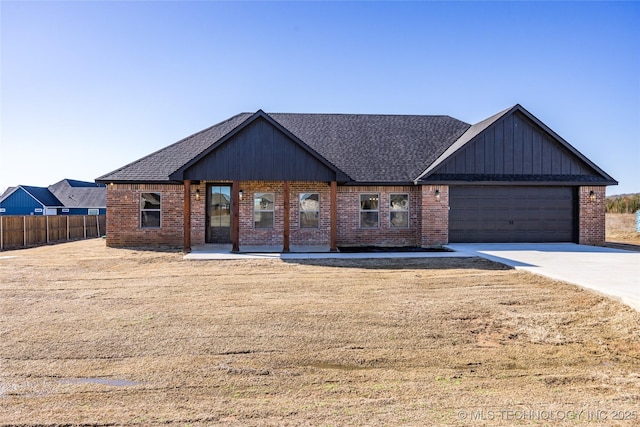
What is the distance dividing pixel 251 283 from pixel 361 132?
1230 centimetres

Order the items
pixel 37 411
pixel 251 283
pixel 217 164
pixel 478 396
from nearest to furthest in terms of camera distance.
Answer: pixel 37 411 < pixel 478 396 < pixel 251 283 < pixel 217 164

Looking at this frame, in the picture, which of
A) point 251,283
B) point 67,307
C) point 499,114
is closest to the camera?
point 67,307

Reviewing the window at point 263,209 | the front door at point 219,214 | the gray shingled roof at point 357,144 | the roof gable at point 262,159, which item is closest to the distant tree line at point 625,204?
the gray shingled roof at point 357,144

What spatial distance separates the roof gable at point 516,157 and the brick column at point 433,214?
635mm

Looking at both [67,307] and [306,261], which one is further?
[306,261]

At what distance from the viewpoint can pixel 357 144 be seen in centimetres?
1827

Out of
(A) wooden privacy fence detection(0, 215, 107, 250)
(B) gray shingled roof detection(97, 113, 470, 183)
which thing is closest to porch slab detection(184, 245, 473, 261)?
(B) gray shingled roof detection(97, 113, 470, 183)

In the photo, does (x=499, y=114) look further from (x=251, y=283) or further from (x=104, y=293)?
(x=104, y=293)

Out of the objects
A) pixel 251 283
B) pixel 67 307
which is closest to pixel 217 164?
pixel 251 283

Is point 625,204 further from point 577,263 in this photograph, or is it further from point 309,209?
point 309,209

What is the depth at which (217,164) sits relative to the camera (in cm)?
1375

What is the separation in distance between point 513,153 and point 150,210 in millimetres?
14791

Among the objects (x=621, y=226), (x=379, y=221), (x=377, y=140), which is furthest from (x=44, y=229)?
(x=621, y=226)

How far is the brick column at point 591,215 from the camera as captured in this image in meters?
16.1
